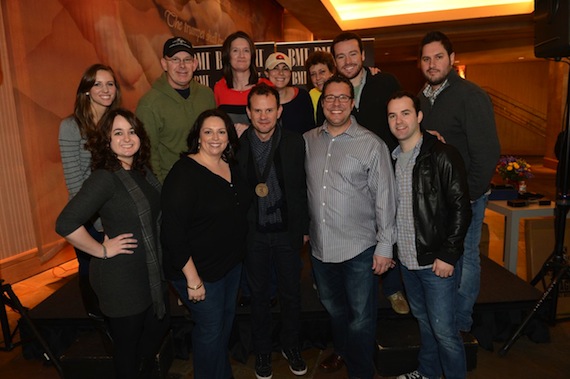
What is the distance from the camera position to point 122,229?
6.09 ft

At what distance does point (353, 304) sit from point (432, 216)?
0.67m

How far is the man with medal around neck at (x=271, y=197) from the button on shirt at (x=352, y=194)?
0.14 meters

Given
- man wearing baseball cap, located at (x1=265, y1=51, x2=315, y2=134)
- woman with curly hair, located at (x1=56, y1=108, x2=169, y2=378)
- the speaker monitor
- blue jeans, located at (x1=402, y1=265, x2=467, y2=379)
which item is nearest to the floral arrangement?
the speaker monitor

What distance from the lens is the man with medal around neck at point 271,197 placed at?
7.44 ft

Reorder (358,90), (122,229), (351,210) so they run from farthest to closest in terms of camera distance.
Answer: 1. (358,90)
2. (351,210)
3. (122,229)

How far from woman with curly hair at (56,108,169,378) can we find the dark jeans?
579 mm

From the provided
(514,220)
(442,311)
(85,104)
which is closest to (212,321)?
(442,311)

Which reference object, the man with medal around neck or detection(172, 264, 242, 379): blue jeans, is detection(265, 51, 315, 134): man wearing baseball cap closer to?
the man with medal around neck

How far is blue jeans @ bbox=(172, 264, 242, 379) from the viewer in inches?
81.8

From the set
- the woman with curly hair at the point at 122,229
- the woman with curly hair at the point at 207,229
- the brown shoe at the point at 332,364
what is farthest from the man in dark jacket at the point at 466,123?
the woman with curly hair at the point at 122,229

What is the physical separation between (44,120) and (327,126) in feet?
11.3

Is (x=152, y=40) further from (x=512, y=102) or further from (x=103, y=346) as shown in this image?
(x=512, y=102)

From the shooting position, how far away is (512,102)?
16.9 m

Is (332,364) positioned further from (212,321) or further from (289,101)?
(289,101)
